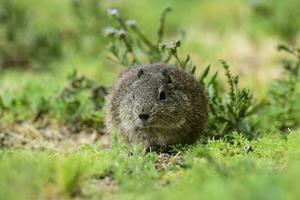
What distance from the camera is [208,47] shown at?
1029cm

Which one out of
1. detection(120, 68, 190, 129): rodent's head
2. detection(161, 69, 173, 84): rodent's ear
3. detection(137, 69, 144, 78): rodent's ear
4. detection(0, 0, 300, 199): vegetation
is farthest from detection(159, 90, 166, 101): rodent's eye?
detection(0, 0, 300, 199): vegetation

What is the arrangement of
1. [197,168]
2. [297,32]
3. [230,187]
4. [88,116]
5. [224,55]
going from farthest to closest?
1. [297,32]
2. [224,55]
3. [88,116]
4. [197,168]
5. [230,187]

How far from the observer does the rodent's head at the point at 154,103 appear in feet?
20.0

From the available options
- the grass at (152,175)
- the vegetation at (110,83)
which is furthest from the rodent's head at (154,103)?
the grass at (152,175)

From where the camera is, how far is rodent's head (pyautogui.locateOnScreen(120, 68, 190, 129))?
6.08 m

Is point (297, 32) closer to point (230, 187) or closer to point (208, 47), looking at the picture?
point (208, 47)

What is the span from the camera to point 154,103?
614 cm

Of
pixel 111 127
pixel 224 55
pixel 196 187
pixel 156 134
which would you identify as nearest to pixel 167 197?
pixel 196 187

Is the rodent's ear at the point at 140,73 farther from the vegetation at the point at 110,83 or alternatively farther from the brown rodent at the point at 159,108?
the vegetation at the point at 110,83

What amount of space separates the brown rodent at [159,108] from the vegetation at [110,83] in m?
0.20

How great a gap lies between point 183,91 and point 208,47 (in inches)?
155

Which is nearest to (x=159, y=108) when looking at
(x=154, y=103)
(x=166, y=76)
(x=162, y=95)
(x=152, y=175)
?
(x=154, y=103)

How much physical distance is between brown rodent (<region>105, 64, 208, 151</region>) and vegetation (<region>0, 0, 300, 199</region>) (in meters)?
0.20

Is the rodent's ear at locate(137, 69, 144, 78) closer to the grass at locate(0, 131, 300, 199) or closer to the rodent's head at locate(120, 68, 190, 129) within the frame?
the rodent's head at locate(120, 68, 190, 129)
